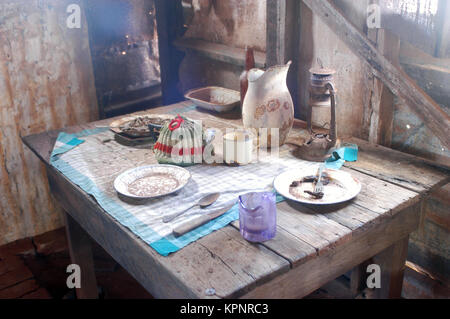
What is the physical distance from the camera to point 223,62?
9.73ft

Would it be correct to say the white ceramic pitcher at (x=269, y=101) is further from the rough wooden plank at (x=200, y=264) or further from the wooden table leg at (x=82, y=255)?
the wooden table leg at (x=82, y=255)

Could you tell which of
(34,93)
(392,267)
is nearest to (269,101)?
(392,267)

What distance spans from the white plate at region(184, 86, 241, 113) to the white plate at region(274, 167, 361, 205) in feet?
2.64

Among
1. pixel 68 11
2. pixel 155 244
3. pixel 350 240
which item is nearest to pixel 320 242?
pixel 350 240

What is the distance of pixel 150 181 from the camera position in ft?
5.82

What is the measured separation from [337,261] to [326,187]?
0.28 m

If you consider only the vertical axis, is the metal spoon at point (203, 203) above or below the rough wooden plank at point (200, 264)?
Answer: above

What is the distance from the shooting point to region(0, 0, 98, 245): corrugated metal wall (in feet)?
8.93

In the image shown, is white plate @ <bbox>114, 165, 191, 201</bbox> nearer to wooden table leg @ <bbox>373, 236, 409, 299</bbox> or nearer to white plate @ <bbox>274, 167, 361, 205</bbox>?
white plate @ <bbox>274, 167, 361, 205</bbox>

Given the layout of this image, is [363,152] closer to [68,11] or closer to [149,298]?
[149,298]

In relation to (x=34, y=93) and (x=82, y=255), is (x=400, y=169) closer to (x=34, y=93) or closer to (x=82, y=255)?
(x=82, y=255)

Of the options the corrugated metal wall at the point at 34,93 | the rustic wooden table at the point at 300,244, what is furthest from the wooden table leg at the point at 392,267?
the corrugated metal wall at the point at 34,93

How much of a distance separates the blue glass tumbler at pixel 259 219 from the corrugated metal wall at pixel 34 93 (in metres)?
1.96

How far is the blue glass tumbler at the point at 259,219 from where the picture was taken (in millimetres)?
1381
